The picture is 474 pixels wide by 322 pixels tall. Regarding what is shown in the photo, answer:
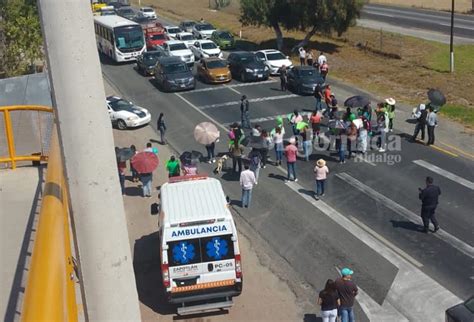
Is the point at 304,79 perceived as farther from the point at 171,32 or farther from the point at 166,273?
the point at 171,32

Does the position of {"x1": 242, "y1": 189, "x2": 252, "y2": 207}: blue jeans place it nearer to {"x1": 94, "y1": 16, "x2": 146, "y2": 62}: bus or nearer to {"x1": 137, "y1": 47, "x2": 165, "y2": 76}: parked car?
{"x1": 137, "y1": 47, "x2": 165, "y2": 76}: parked car

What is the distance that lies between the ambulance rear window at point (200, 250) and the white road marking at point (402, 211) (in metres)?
6.45

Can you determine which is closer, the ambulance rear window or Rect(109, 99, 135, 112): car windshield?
the ambulance rear window

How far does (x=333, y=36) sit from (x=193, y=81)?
21.0 meters

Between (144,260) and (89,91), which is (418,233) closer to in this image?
(144,260)

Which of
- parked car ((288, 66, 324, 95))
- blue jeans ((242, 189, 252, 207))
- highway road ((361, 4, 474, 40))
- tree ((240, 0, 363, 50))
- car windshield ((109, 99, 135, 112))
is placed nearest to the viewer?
blue jeans ((242, 189, 252, 207))

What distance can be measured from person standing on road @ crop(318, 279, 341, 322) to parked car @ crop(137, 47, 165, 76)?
28.8 m

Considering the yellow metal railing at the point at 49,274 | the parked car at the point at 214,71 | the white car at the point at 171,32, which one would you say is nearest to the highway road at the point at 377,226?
the yellow metal railing at the point at 49,274

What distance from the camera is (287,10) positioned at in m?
43.9

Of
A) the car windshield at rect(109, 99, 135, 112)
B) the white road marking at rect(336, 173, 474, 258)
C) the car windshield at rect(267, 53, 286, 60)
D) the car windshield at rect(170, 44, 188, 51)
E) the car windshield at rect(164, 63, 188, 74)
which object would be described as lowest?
the white road marking at rect(336, 173, 474, 258)

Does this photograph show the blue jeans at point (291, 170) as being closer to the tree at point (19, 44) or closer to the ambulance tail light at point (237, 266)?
the ambulance tail light at point (237, 266)

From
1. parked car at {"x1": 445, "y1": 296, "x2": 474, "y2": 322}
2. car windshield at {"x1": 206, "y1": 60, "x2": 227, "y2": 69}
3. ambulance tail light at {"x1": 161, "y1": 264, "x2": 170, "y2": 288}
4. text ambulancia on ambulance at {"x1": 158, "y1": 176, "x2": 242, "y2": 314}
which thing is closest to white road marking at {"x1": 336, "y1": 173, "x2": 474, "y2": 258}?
parked car at {"x1": 445, "y1": 296, "x2": 474, "y2": 322}

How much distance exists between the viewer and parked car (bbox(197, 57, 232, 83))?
116 ft

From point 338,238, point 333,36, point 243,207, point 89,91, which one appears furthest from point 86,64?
point 333,36
